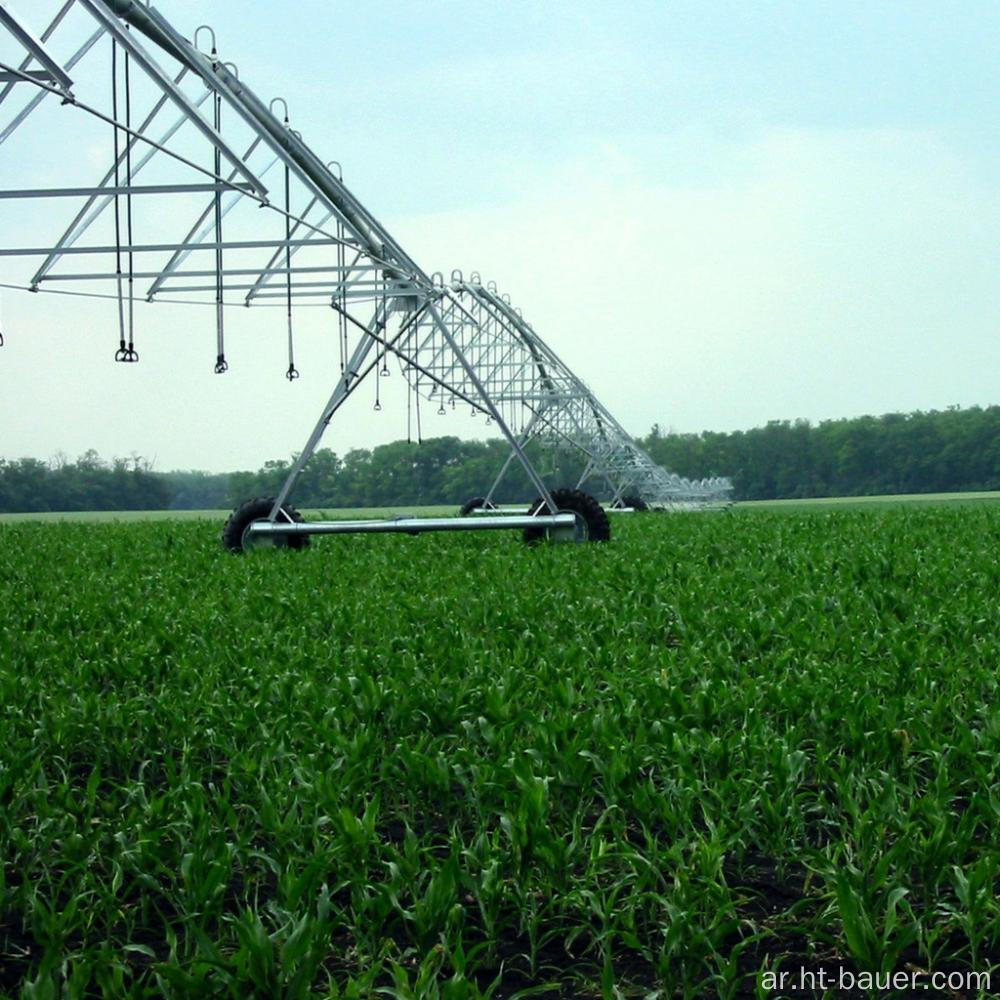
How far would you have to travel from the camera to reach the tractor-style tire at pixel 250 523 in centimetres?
1422

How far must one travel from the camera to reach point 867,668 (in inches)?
249

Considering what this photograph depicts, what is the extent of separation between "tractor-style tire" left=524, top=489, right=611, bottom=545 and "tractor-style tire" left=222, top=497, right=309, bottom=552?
257 centimetres

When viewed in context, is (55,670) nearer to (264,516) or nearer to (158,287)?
(158,287)

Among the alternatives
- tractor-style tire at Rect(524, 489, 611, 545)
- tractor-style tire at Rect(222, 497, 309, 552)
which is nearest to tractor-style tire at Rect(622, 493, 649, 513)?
tractor-style tire at Rect(524, 489, 611, 545)

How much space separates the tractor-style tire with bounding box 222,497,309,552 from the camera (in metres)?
14.2

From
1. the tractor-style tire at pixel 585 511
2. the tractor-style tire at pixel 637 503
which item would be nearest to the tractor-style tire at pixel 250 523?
the tractor-style tire at pixel 585 511

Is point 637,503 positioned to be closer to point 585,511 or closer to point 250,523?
point 585,511

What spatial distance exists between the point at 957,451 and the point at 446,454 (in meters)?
27.0

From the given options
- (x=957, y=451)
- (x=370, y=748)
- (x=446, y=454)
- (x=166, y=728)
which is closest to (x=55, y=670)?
(x=166, y=728)

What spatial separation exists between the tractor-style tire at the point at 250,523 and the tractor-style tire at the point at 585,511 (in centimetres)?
257

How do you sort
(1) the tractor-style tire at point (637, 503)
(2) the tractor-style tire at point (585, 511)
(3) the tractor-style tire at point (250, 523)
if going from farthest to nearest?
(1) the tractor-style tire at point (637, 503)
(2) the tractor-style tire at point (585, 511)
(3) the tractor-style tire at point (250, 523)

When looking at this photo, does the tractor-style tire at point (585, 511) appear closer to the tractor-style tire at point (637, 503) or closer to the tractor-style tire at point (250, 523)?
the tractor-style tire at point (250, 523)

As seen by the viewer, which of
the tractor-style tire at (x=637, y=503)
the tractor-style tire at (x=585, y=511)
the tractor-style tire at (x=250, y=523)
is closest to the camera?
the tractor-style tire at (x=250, y=523)

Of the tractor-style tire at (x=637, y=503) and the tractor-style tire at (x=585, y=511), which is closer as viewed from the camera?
the tractor-style tire at (x=585, y=511)
